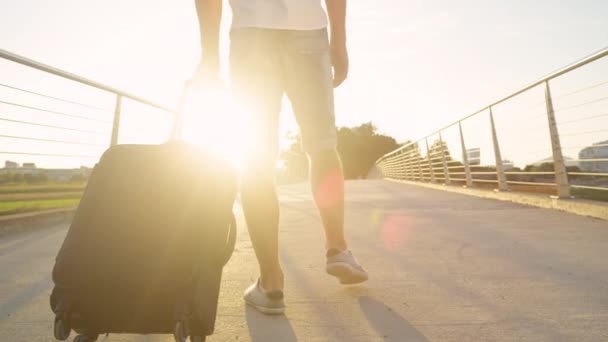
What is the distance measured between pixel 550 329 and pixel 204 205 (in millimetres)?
975

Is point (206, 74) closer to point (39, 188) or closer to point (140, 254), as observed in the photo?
point (140, 254)

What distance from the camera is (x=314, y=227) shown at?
10.7ft

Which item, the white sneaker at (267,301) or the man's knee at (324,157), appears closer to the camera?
the white sneaker at (267,301)

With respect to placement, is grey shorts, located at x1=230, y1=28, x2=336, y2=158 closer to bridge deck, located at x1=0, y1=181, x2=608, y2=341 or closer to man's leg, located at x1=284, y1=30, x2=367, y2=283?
man's leg, located at x1=284, y1=30, x2=367, y2=283

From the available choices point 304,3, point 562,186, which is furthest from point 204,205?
point 562,186

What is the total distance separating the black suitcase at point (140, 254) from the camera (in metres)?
0.96

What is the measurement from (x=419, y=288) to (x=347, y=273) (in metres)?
0.28

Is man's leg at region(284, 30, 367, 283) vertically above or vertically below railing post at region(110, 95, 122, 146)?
below

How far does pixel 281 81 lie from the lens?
164 cm

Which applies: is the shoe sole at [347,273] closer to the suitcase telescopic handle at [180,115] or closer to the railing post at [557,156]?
the suitcase telescopic handle at [180,115]

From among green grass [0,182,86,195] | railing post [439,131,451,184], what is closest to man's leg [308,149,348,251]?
green grass [0,182,86,195]

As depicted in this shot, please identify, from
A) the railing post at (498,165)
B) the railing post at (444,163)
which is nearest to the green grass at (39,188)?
the railing post at (498,165)

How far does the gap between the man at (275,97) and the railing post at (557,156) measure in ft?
10.2

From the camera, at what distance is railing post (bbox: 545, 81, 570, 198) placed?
3.89 metres
